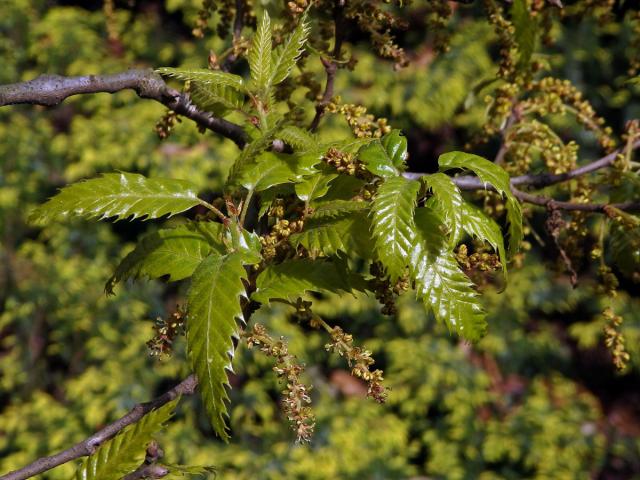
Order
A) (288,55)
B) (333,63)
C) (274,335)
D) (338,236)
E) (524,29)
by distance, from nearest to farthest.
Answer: (338,236) → (288,55) → (333,63) → (524,29) → (274,335)

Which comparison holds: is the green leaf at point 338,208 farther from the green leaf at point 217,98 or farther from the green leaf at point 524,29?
the green leaf at point 524,29

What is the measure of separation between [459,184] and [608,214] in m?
0.29

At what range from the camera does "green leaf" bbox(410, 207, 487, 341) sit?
46.1 inches

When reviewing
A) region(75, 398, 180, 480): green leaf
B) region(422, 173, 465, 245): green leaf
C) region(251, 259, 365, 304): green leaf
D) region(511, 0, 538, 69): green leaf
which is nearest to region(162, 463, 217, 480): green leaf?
region(75, 398, 180, 480): green leaf

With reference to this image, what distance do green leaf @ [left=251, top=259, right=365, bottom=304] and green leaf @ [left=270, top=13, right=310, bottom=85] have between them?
332mm

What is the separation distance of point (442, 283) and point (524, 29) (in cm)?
75

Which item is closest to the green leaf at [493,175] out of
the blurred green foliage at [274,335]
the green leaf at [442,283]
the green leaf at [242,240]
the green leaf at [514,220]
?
the green leaf at [514,220]

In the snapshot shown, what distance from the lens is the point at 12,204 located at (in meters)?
5.42

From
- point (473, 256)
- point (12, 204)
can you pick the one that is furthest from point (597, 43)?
point (473, 256)

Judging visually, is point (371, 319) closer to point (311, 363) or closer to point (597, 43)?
point (311, 363)

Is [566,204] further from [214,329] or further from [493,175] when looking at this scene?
[214,329]

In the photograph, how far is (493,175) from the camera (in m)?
1.25

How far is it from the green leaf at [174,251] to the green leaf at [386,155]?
0.88ft

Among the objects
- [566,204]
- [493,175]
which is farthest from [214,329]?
[566,204]
